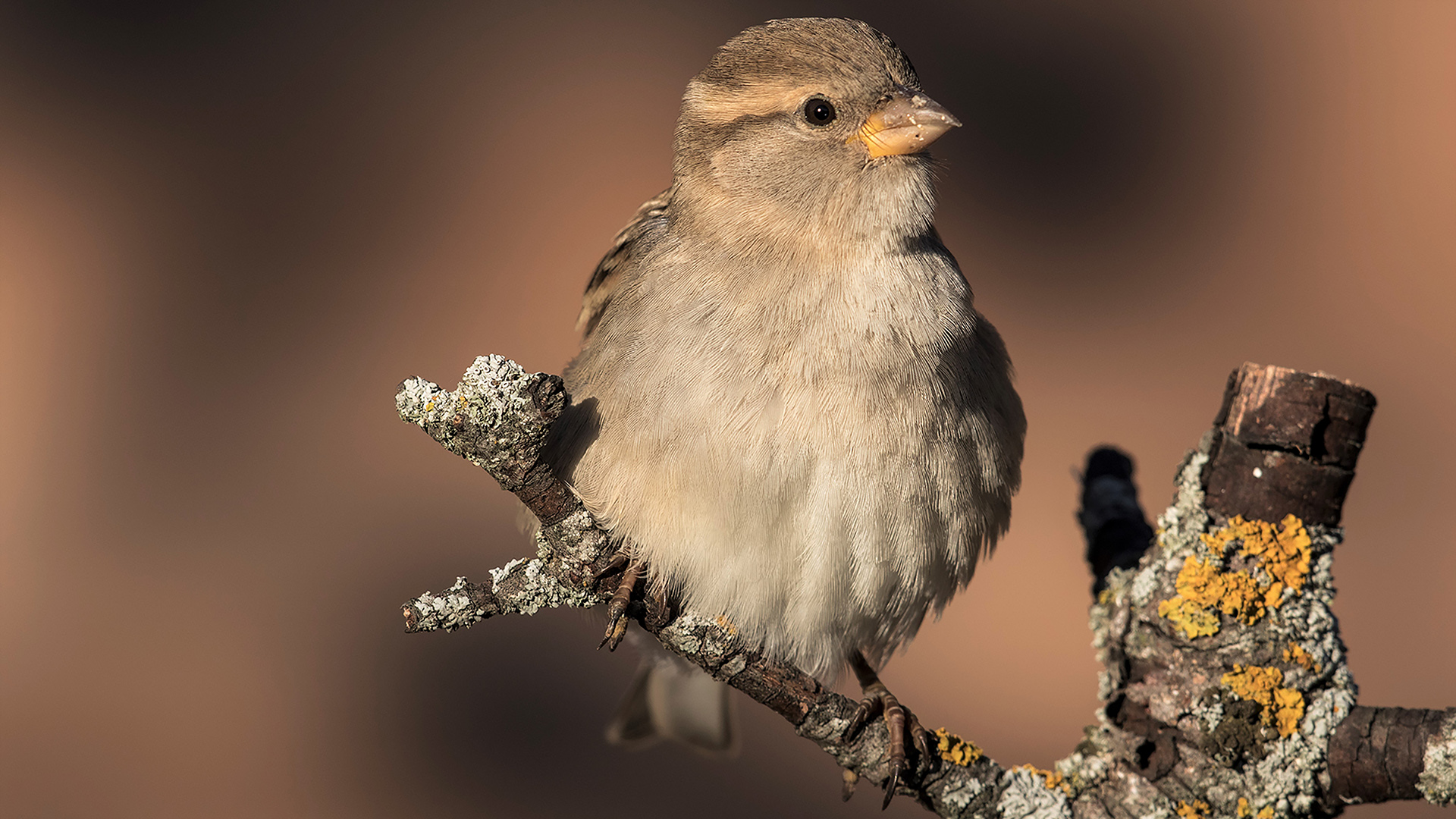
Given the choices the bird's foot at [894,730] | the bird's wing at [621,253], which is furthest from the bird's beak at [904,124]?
the bird's foot at [894,730]

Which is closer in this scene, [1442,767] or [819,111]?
[1442,767]

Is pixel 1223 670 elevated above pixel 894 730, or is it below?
above

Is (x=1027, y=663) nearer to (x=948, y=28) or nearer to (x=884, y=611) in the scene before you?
(x=884, y=611)

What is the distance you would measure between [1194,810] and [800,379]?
3.69 feet

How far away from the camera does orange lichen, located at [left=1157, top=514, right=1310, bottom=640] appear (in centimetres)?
217

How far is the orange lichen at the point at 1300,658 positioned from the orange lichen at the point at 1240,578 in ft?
0.27

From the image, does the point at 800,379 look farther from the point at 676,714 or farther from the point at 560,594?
the point at 676,714

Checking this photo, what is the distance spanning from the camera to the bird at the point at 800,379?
6.61 feet

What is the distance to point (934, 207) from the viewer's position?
220 centimetres

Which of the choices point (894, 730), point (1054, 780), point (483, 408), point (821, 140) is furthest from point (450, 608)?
point (1054, 780)

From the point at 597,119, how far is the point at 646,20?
0.46m

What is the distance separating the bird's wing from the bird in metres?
0.04

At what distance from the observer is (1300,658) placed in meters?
2.13

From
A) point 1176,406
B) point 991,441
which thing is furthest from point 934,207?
point 1176,406
